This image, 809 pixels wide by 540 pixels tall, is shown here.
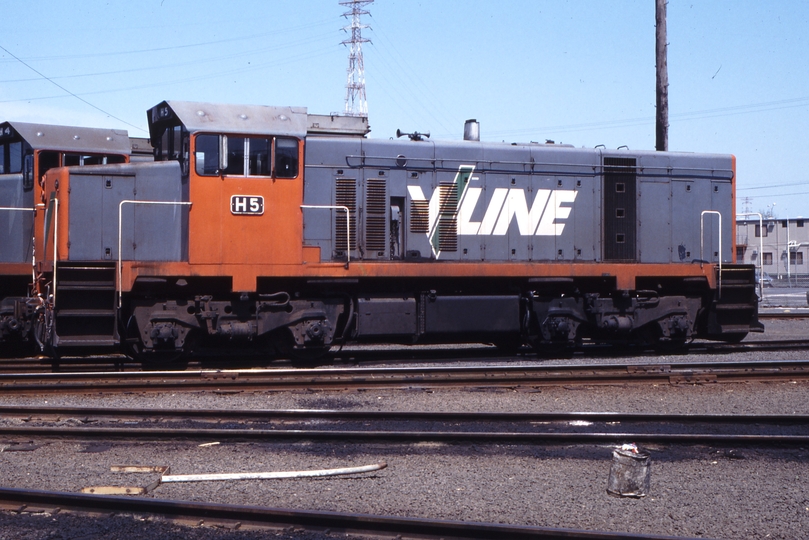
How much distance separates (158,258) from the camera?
10.0 m

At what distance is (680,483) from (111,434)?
472 centimetres

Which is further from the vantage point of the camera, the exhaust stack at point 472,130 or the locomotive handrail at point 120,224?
the exhaust stack at point 472,130

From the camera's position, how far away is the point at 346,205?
10.8m

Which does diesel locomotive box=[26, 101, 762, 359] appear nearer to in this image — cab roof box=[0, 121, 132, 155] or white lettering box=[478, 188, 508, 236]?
white lettering box=[478, 188, 508, 236]

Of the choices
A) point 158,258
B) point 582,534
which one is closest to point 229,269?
point 158,258

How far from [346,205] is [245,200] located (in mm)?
1527

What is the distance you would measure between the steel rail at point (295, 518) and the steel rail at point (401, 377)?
4.08 metres

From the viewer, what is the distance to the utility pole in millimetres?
16109

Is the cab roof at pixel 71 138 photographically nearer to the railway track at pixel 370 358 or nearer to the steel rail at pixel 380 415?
the railway track at pixel 370 358

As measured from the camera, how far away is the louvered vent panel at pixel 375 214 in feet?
35.8

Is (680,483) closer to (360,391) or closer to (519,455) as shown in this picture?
(519,455)

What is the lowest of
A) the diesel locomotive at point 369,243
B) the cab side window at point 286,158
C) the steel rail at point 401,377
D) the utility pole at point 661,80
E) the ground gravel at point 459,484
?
the ground gravel at point 459,484

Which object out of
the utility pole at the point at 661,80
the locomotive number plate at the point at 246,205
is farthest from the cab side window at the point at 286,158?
the utility pole at the point at 661,80

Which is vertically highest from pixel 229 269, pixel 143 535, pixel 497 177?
pixel 497 177
